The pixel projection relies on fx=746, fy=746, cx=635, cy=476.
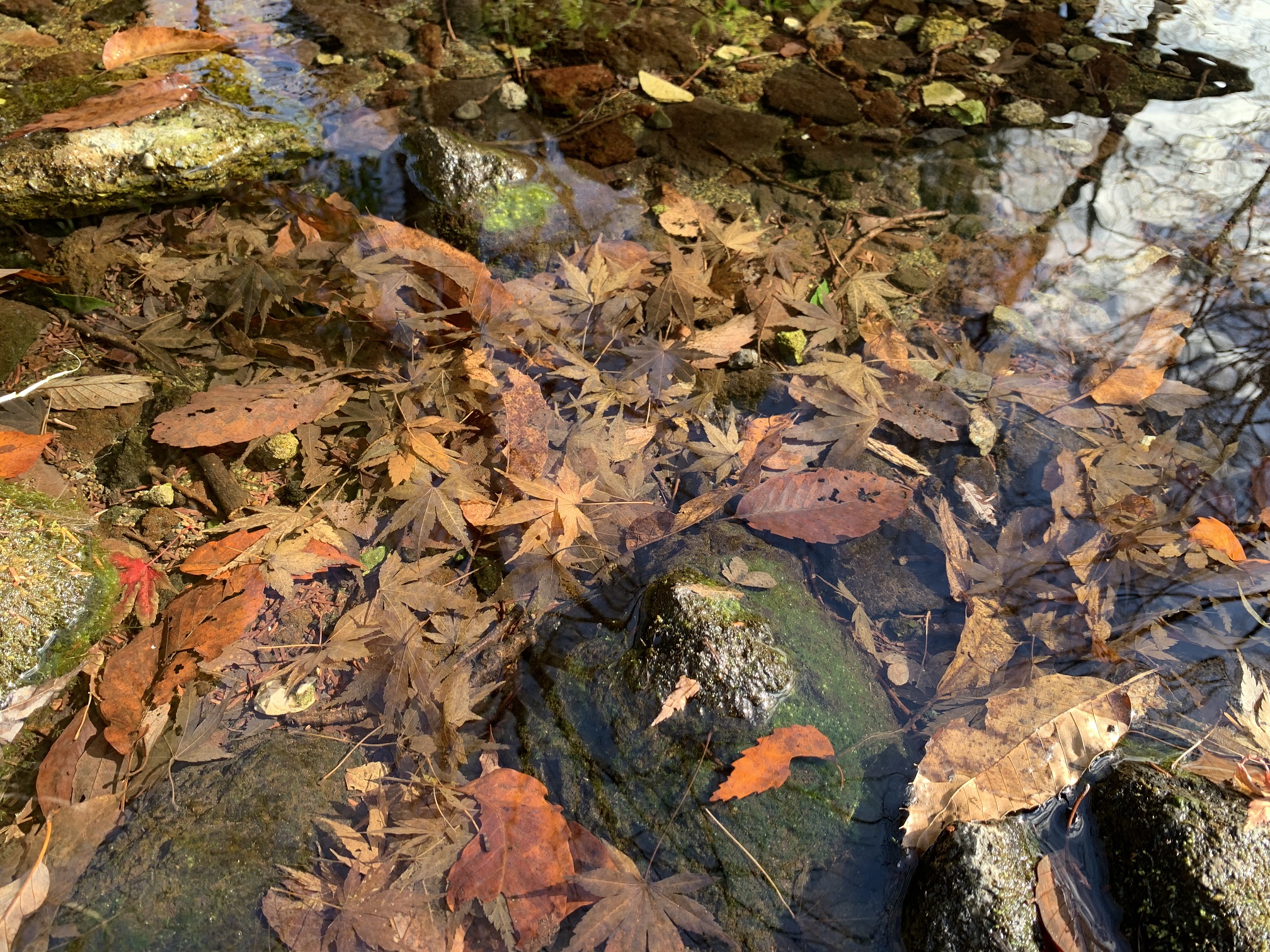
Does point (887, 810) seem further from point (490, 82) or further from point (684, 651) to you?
point (490, 82)

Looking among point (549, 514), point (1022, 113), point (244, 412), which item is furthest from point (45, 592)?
point (1022, 113)

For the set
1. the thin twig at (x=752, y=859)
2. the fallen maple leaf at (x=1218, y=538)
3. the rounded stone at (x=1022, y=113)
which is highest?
the rounded stone at (x=1022, y=113)

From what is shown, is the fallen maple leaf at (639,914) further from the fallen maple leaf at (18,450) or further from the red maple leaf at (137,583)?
the fallen maple leaf at (18,450)

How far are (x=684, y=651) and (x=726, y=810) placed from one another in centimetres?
39

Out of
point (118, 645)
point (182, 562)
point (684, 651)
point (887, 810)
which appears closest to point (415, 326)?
point (182, 562)

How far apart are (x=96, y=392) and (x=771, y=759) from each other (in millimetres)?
2585

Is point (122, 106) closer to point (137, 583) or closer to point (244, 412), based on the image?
point (244, 412)

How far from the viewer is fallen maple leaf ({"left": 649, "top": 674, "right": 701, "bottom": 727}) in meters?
1.90

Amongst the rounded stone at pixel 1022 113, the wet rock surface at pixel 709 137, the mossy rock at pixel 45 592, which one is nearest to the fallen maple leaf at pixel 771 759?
the mossy rock at pixel 45 592

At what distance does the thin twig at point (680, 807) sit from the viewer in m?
1.77

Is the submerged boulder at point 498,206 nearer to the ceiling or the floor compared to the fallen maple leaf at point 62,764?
nearer to the ceiling

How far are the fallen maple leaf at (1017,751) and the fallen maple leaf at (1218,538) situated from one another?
603mm

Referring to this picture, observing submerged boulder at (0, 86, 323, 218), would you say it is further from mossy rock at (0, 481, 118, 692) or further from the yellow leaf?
the yellow leaf

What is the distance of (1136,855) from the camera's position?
168 centimetres
